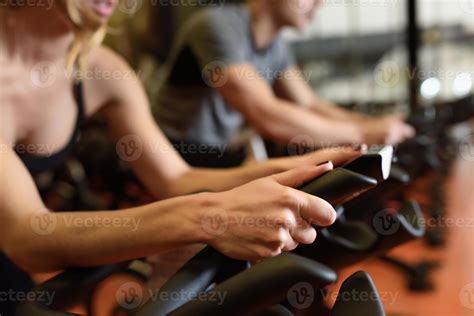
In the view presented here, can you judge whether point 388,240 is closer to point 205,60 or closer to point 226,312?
point 226,312

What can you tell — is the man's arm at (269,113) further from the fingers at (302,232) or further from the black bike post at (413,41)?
the black bike post at (413,41)

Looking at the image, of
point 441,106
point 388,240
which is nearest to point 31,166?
point 388,240

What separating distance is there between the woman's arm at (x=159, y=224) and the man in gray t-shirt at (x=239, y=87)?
83 centimetres

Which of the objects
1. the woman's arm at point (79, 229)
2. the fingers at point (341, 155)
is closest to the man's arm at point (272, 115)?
the fingers at point (341, 155)

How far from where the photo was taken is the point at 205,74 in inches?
65.5

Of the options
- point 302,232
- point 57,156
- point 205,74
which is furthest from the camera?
point 205,74

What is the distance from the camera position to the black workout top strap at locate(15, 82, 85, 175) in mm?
1004

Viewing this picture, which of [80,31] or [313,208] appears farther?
[80,31]

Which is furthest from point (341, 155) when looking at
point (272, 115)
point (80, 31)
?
point (272, 115)

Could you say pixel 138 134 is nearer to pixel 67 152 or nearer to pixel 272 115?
pixel 67 152

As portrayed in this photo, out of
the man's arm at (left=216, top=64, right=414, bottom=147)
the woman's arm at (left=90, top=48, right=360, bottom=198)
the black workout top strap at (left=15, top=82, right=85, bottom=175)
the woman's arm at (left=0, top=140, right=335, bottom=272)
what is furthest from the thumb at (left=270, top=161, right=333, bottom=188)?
the man's arm at (left=216, top=64, right=414, bottom=147)

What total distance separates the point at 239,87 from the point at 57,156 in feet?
2.09

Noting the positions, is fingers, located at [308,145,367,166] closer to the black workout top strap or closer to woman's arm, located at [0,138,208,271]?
woman's arm, located at [0,138,208,271]

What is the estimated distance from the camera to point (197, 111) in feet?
5.64
